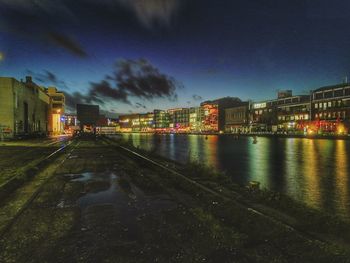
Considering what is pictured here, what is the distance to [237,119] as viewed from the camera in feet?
591

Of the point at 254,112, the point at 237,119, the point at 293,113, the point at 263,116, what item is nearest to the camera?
the point at 293,113

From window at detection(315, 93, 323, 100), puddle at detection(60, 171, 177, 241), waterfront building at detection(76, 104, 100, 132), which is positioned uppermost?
window at detection(315, 93, 323, 100)

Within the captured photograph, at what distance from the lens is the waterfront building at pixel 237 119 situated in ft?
558

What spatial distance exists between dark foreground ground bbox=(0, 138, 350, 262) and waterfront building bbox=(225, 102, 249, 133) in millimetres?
157946

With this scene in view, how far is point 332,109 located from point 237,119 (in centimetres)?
6858

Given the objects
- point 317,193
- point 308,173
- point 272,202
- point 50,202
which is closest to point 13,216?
point 50,202

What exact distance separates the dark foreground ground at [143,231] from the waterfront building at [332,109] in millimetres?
109687

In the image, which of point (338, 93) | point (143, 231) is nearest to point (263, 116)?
point (338, 93)

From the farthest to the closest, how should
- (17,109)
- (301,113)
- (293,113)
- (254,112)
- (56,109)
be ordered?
1. (56,109)
2. (254,112)
3. (293,113)
4. (301,113)
5. (17,109)

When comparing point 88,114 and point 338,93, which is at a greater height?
point 338,93

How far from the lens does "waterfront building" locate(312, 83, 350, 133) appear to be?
4274 inches

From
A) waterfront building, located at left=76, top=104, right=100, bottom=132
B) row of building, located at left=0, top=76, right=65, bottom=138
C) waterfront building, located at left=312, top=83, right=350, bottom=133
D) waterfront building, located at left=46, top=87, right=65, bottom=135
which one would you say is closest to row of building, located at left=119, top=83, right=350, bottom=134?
waterfront building, located at left=312, top=83, right=350, bottom=133

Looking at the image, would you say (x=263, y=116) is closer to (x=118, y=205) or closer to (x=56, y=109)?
(x=56, y=109)

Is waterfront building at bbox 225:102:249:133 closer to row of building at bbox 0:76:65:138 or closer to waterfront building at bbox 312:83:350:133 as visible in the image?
waterfront building at bbox 312:83:350:133
